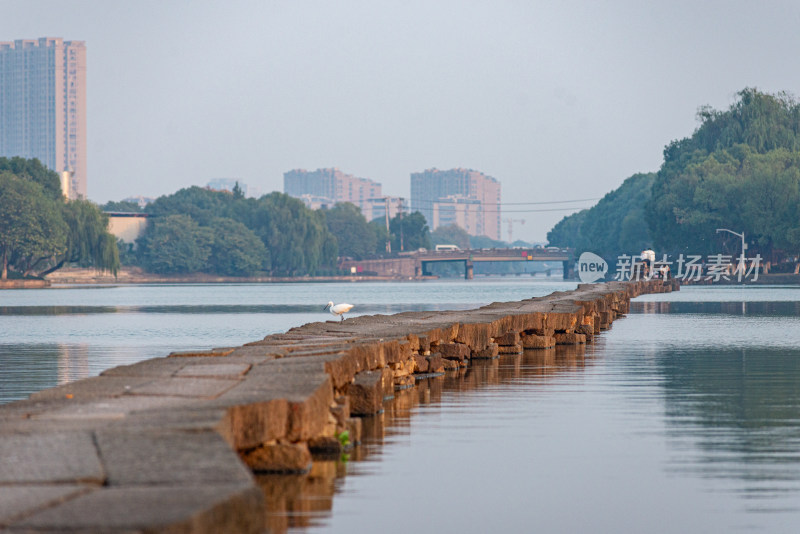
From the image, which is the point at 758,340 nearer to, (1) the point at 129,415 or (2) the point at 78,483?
(1) the point at 129,415

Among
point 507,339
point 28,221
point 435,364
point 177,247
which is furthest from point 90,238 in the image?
point 435,364

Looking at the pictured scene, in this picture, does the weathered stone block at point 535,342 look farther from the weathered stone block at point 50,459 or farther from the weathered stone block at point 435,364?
the weathered stone block at point 50,459

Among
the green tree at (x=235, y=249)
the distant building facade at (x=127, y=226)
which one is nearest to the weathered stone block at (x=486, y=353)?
the green tree at (x=235, y=249)

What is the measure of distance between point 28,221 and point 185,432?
102 metres

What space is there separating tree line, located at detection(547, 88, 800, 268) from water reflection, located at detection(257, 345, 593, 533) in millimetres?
72141

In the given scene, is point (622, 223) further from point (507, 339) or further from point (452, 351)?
point (452, 351)

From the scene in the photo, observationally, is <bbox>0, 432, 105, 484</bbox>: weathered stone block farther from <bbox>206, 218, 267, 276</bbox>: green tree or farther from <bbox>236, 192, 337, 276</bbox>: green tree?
<bbox>206, 218, 267, 276</bbox>: green tree

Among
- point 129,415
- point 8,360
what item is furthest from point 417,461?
point 8,360

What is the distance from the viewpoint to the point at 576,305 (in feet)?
97.4

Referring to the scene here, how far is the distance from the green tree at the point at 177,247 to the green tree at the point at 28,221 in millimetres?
36254

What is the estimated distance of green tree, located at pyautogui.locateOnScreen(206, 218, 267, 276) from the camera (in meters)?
147

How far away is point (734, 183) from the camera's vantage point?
91438mm

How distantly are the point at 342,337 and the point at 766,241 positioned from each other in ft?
279

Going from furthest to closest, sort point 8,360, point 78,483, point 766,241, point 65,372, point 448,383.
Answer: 1. point 766,241
2. point 8,360
3. point 65,372
4. point 448,383
5. point 78,483
